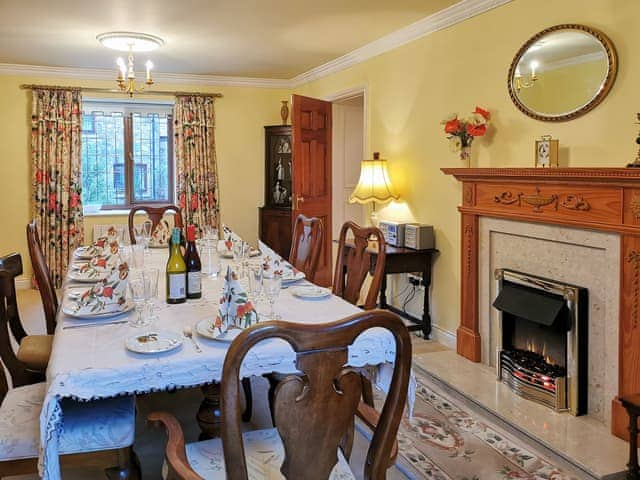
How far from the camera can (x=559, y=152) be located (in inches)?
123

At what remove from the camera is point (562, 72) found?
120 inches

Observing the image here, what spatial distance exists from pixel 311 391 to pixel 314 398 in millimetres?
19

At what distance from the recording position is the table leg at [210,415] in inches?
90.7

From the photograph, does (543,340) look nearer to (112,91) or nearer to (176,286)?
(176,286)

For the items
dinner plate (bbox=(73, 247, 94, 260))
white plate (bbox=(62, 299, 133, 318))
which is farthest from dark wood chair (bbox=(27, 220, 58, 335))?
white plate (bbox=(62, 299, 133, 318))

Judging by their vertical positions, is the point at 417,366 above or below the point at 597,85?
below

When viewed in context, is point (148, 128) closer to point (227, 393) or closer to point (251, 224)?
point (251, 224)

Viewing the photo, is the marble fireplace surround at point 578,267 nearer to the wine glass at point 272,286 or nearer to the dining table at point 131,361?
the dining table at point 131,361

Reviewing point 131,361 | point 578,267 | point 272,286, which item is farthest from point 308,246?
point 131,361

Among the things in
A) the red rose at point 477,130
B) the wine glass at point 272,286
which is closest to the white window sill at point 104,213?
the red rose at point 477,130

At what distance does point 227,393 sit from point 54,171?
5697 millimetres

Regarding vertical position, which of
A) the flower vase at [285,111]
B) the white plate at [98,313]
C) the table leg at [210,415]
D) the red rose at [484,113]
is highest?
the flower vase at [285,111]

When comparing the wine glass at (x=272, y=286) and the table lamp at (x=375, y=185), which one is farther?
the table lamp at (x=375, y=185)

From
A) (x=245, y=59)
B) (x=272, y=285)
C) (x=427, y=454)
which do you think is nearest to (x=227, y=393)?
(x=272, y=285)
